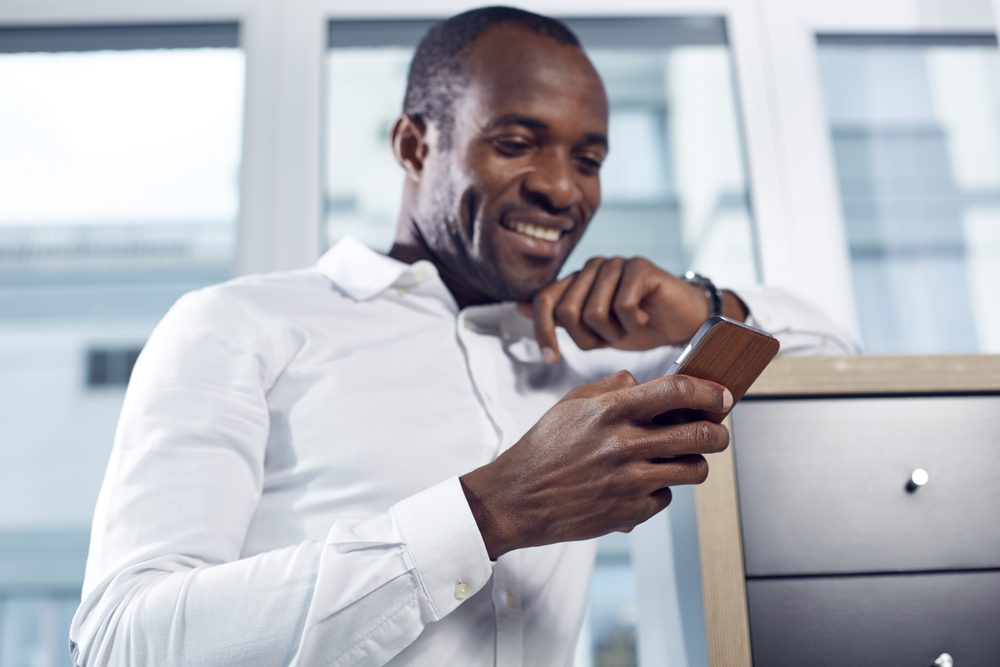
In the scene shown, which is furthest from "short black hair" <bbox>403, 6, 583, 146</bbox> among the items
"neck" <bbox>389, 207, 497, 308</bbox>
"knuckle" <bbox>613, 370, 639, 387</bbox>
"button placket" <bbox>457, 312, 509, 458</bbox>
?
"knuckle" <bbox>613, 370, 639, 387</bbox>

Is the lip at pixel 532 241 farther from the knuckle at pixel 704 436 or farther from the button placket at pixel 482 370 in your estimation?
the knuckle at pixel 704 436

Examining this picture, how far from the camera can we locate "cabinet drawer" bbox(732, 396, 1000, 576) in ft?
3.41

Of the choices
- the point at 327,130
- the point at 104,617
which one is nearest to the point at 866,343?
the point at 327,130

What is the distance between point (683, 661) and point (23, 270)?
1.16 meters

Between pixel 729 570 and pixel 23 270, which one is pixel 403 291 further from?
pixel 23 270

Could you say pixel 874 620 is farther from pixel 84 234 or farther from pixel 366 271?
pixel 84 234

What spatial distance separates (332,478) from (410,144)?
1.62 feet

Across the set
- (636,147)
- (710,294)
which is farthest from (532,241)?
(636,147)

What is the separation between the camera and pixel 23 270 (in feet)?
5.33

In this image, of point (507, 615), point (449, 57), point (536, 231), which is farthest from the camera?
point (449, 57)

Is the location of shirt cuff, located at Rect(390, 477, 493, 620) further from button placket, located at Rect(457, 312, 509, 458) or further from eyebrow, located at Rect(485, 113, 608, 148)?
eyebrow, located at Rect(485, 113, 608, 148)

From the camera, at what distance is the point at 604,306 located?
111 centimetres

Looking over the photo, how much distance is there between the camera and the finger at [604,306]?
3.65 ft


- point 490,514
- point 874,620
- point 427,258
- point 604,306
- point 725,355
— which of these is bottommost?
point 874,620
